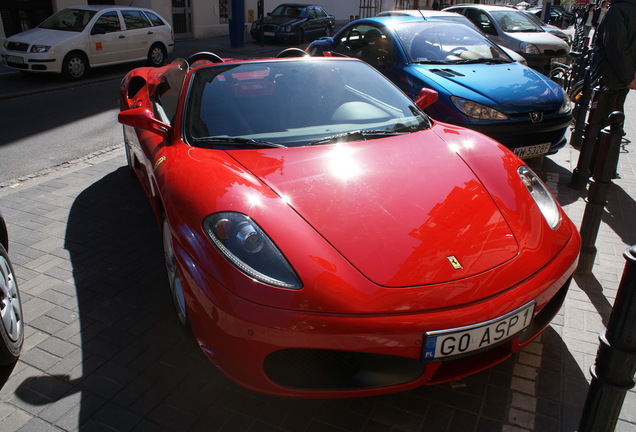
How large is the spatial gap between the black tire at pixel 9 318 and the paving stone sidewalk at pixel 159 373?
0.12 meters

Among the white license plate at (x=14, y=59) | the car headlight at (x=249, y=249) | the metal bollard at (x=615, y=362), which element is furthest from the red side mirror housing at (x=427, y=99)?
the white license plate at (x=14, y=59)

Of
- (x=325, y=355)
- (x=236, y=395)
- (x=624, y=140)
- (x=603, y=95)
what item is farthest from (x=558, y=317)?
(x=624, y=140)

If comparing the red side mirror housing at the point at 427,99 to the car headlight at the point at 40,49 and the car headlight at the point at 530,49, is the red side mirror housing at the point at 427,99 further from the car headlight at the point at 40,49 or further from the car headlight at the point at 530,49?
the car headlight at the point at 40,49

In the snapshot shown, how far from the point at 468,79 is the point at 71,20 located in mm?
9642

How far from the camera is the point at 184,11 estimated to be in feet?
65.8

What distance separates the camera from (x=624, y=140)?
6.81 meters

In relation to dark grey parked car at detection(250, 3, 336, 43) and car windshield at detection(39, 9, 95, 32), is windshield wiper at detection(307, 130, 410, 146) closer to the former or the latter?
car windshield at detection(39, 9, 95, 32)

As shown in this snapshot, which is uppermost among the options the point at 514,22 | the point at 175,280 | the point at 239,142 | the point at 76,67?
the point at 514,22

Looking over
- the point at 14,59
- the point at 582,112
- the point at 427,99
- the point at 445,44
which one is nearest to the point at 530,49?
the point at 582,112

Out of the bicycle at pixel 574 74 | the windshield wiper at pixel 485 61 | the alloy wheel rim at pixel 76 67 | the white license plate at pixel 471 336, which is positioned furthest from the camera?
the alloy wheel rim at pixel 76 67

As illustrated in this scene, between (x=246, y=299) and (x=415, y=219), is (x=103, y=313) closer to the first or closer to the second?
(x=246, y=299)

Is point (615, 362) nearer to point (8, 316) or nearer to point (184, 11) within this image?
point (8, 316)

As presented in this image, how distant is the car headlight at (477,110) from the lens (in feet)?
16.0

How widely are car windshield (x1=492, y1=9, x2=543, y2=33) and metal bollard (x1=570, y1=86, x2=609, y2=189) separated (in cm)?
662
